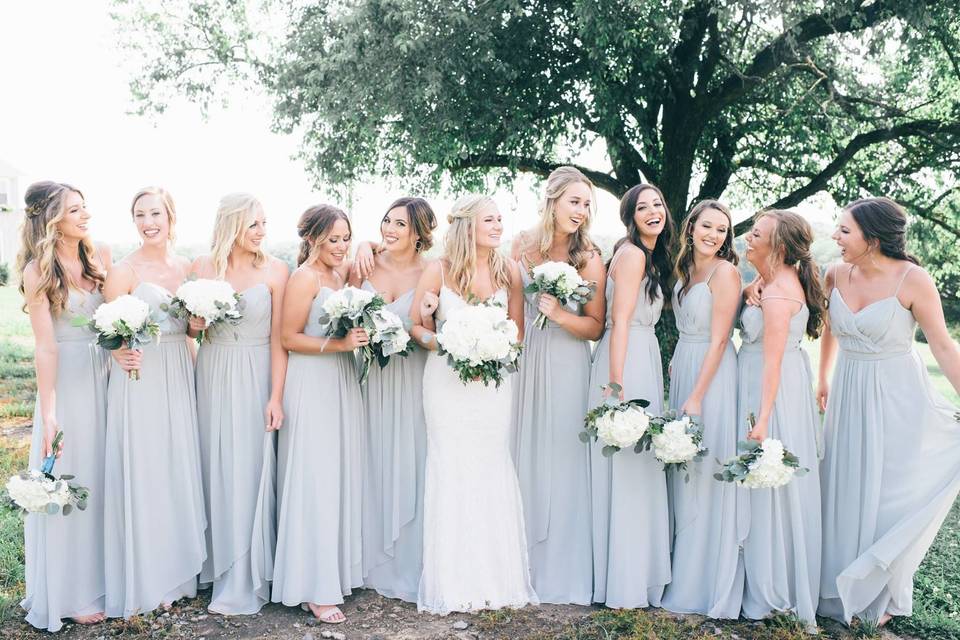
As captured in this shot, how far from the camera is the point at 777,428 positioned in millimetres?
5043

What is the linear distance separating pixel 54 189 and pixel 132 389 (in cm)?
135

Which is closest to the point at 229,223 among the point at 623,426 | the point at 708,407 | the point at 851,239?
the point at 623,426

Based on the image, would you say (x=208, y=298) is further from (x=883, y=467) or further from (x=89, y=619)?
(x=883, y=467)

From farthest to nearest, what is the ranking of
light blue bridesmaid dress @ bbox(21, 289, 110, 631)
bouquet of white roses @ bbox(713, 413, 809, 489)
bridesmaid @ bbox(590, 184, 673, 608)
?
bridesmaid @ bbox(590, 184, 673, 608) → light blue bridesmaid dress @ bbox(21, 289, 110, 631) → bouquet of white roses @ bbox(713, 413, 809, 489)

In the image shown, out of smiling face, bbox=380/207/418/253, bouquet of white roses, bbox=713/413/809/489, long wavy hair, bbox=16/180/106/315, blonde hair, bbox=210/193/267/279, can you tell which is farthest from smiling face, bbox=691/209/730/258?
long wavy hair, bbox=16/180/106/315

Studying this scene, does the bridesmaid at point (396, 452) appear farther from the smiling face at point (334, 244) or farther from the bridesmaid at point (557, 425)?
the bridesmaid at point (557, 425)

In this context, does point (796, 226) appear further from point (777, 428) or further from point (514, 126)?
point (514, 126)

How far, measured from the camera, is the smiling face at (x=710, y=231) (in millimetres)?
5047

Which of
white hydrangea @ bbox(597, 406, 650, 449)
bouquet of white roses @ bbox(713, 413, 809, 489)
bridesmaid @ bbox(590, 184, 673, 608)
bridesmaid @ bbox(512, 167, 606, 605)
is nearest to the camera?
bouquet of white roses @ bbox(713, 413, 809, 489)

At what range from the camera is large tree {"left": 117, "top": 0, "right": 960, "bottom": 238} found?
33.0ft

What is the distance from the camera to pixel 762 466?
4551mm

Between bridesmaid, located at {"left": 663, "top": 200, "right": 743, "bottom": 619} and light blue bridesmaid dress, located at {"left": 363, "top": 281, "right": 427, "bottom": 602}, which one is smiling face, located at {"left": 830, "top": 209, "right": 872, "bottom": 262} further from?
light blue bridesmaid dress, located at {"left": 363, "top": 281, "right": 427, "bottom": 602}

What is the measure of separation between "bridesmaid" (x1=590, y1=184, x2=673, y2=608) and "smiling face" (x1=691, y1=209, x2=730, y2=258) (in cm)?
25

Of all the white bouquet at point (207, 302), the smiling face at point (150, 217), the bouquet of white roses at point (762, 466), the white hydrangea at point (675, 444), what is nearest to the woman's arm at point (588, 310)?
the white hydrangea at point (675, 444)
